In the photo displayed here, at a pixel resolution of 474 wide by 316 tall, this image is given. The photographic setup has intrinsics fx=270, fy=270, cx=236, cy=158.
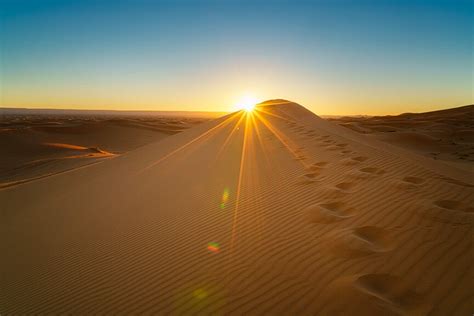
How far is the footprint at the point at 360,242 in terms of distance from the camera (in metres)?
3.06

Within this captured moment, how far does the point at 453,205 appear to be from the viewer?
12.6ft

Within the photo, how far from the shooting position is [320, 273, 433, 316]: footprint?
7.54ft

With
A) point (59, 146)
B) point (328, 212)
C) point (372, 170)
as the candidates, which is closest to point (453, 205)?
point (328, 212)

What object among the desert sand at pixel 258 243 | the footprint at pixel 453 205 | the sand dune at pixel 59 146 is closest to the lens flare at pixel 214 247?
the desert sand at pixel 258 243

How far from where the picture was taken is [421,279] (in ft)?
8.42

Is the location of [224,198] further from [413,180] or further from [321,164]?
[413,180]

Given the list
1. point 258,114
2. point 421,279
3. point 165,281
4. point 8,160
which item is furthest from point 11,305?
point 8,160

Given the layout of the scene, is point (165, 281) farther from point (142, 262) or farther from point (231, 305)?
point (231, 305)

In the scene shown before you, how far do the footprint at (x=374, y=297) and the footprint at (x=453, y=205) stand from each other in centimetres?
190

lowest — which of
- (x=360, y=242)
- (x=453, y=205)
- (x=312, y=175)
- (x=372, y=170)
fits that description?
(x=360, y=242)

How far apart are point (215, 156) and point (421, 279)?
659cm

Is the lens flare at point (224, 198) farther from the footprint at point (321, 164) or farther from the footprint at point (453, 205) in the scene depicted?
the footprint at point (453, 205)

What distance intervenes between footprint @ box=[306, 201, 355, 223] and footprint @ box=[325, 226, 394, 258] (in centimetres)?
45

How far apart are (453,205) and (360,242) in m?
1.76
